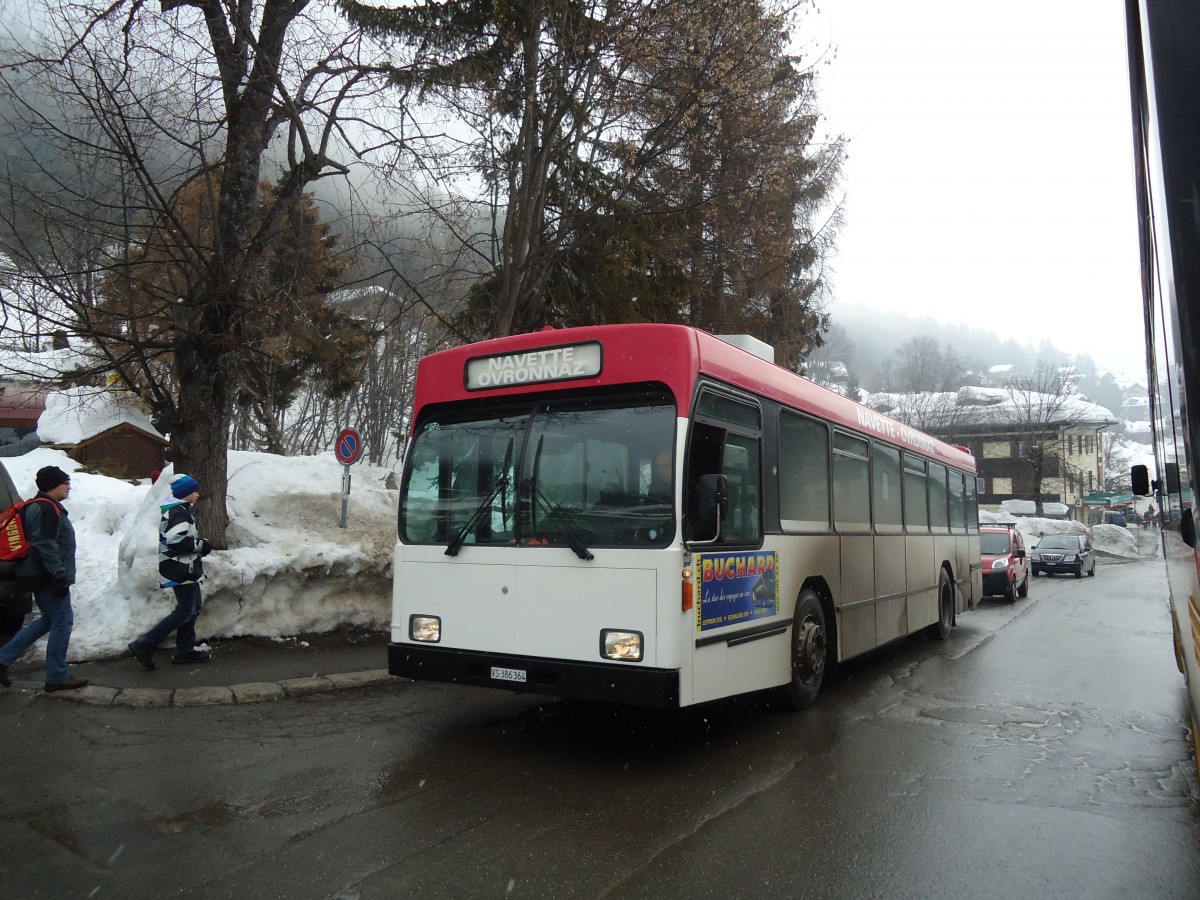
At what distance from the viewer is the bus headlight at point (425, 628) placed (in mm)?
6391

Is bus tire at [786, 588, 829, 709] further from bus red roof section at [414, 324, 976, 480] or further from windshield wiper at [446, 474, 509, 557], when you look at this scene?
windshield wiper at [446, 474, 509, 557]

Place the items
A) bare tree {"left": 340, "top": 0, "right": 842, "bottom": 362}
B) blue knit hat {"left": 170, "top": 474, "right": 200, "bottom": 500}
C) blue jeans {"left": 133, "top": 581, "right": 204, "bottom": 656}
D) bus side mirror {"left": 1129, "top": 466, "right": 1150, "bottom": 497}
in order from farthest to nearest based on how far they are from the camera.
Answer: bare tree {"left": 340, "top": 0, "right": 842, "bottom": 362} < bus side mirror {"left": 1129, "top": 466, "right": 1150, "bottom": 497} < blue knit hat {"left": 170, "top": 474, "right": 200, "bottom": 500} < blue jeans {"left": 133, "top": 581, "right": 204, "bottom": 656}

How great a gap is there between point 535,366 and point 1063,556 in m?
30.9

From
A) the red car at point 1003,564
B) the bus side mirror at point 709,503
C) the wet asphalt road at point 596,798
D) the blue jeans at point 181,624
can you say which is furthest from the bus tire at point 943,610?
the blue jeans at point 181,624

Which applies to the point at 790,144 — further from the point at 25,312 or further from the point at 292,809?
the point at 292,809

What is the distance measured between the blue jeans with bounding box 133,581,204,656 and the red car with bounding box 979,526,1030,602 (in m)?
16.2

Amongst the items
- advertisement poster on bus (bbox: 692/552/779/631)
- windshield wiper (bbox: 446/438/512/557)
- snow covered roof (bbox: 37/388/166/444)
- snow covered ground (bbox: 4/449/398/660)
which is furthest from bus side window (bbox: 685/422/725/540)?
snow covered roof (bbox: 37/388/166/444)

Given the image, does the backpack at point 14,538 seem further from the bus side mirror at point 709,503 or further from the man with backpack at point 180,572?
the bus side mirror at point 709,503

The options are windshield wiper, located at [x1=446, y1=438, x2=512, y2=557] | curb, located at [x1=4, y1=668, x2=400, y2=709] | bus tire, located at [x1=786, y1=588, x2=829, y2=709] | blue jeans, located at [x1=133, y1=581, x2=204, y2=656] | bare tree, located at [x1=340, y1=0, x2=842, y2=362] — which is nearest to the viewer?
windshield wiper, located at [x1=446, y1=438, x2=512, y2=557]

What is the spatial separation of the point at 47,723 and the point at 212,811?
2.61 meters

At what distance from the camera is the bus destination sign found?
20.4ft

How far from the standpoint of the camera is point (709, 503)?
5.70 meters

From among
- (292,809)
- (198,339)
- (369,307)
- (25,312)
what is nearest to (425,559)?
(292,809)

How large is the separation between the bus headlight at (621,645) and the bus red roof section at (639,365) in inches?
59.9
